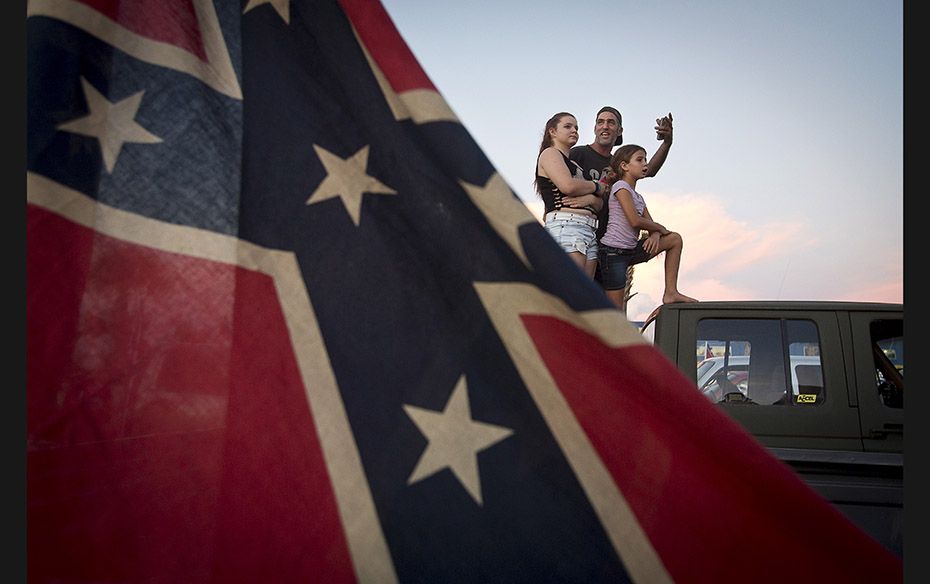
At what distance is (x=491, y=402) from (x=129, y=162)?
0.91 metres

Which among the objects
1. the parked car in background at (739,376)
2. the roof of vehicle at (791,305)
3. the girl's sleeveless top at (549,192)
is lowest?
the parked car in background at (739,376)

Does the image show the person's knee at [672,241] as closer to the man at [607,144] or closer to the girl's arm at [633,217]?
the girl's arm at [633,217]

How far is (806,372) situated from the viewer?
3.13 m

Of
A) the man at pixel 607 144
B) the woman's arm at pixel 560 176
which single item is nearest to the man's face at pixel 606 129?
the man at pixel 607 144

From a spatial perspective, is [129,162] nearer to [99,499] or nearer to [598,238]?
[99,499]

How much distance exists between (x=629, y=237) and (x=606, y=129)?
76 centimetres

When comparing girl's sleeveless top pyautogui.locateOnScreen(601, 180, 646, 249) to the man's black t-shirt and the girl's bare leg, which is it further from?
the girl's bare leg

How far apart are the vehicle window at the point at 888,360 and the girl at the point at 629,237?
975mm

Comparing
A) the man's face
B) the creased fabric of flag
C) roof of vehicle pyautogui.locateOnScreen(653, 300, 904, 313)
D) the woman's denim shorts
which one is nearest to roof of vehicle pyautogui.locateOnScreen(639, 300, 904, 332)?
roof of vehicle pyautogui.locateOnScreen(653, 300, 904, 313)

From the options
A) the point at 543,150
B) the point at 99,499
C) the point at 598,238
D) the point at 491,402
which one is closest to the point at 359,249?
the point at 491,402

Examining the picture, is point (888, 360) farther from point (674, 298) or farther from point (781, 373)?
point (674, 298)

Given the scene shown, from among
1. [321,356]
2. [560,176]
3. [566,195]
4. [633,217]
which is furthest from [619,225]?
[321,356]

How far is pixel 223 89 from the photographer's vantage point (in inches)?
58.0

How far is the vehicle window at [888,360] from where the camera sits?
120 inches
